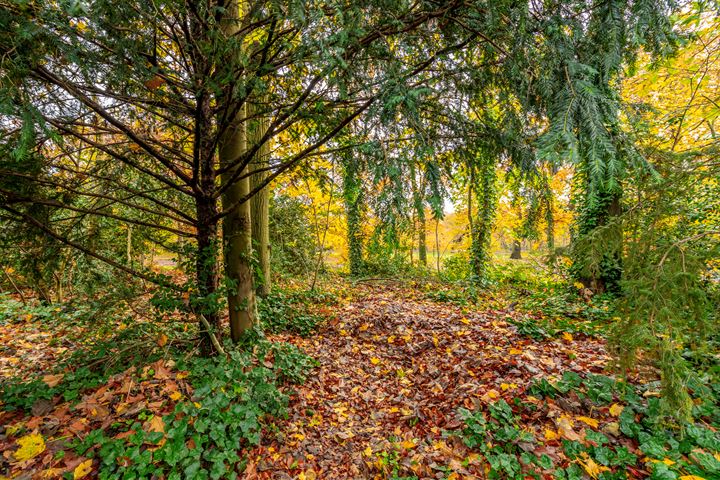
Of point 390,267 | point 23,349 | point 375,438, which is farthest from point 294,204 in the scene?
point 375,438

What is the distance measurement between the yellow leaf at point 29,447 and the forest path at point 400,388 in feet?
5.14

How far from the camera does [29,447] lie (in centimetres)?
223

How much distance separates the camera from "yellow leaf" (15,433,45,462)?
2.18m

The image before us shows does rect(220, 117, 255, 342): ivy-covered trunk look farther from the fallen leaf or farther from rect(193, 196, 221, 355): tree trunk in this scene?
the fallen leaf

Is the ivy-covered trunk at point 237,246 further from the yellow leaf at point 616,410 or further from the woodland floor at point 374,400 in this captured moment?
the yellow leaf at point 616,410

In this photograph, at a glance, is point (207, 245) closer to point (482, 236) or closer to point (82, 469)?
point (82, 469)

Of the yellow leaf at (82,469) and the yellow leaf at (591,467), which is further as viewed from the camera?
the yellow leaf at (591,467)

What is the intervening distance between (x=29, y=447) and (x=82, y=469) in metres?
0.49

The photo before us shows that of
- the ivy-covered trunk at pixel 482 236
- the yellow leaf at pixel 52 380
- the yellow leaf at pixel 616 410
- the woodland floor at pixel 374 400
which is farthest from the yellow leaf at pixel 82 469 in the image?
the ivy-covered trunk at pixel 482 236

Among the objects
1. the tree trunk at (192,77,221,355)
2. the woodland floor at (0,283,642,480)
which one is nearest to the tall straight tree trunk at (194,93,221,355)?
the tree trunk at (192,77,221,355)

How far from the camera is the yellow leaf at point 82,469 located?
2113 mm

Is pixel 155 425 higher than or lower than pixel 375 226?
lower

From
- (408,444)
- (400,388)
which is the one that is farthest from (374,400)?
(408,444)

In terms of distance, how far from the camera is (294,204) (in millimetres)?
9539
